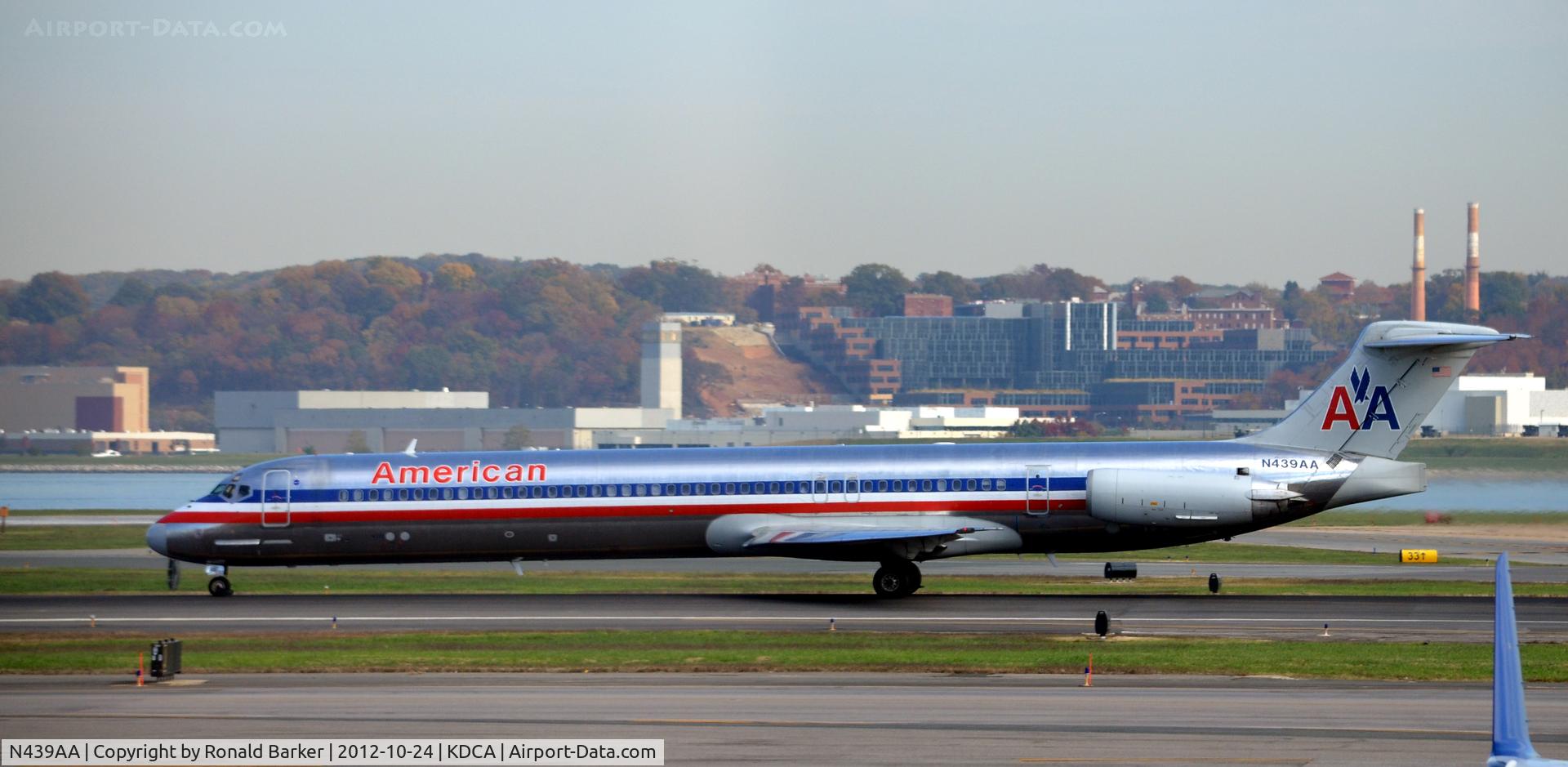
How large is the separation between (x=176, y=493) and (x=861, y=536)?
79.7 m

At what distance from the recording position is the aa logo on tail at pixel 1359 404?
34.6 m

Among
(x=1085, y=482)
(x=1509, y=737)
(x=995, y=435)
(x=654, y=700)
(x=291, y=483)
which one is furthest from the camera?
(x=995, y=435)

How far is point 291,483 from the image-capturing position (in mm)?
37031

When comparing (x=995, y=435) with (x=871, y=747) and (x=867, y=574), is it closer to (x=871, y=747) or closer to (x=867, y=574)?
(x=867, y=574)

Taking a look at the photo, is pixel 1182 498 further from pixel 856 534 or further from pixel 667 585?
pixel 667 585

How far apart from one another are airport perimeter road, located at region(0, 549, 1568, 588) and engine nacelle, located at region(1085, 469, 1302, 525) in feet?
21.9

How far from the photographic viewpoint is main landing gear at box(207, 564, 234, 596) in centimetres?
3656

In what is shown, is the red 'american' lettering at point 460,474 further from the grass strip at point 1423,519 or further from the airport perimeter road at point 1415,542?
the grass strip at point 1423,519

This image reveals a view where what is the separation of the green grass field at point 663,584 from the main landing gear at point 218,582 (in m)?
0.69

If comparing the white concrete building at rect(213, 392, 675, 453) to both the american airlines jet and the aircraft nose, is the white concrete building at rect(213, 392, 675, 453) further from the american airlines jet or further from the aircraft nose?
the american airlines jet

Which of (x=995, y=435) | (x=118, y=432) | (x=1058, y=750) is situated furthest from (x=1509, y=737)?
(x=118, y=432)

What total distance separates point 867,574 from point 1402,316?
16274 centimetres

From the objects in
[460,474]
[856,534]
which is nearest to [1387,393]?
[856,534]

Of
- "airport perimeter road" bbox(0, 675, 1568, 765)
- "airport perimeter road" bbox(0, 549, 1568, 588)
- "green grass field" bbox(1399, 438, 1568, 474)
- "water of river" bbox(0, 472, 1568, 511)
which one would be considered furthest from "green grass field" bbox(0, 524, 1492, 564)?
"green grass field" bbox(1399, 438, 1568, 474)
